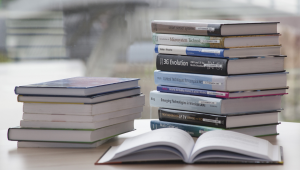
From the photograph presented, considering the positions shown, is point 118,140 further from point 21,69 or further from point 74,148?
point 21,69

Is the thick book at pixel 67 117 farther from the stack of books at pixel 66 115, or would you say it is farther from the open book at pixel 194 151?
the open book at pixel 194 151

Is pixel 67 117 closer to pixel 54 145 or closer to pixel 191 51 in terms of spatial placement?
pixel 54 145

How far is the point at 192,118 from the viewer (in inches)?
35.8

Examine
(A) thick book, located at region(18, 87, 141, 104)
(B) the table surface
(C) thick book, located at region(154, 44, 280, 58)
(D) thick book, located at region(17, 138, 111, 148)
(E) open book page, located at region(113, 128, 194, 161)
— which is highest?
(C) thick book, located at region(154, 44, 280, 58)

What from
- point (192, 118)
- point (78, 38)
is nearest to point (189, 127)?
point (192, 118)

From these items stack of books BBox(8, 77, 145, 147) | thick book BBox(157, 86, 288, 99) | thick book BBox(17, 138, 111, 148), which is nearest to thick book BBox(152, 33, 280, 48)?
thick book BBox(157, 86, 288, 99)

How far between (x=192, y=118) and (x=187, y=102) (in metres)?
0.04

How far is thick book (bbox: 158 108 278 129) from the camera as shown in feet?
2.83

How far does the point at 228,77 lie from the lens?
2.79 ft

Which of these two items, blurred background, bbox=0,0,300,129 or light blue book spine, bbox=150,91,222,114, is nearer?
light blue book spine, bbox=150,91,222,114

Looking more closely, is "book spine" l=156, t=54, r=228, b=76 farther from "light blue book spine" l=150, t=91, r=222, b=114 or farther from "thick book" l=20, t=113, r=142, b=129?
"thick book" l=20, t=113, r=142, b=129

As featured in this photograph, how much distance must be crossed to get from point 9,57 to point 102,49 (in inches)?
31.3

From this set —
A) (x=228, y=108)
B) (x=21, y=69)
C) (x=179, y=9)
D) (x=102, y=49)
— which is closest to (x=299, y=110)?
(x=179, y=9)

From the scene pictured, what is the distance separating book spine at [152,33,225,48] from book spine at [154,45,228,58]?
1 cm
